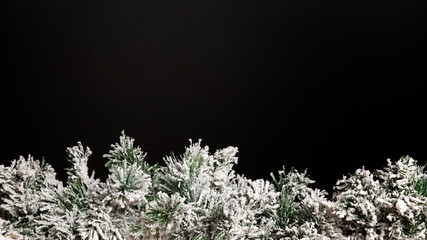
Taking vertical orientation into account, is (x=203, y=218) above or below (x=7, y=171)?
below

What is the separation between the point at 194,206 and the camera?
0.80 meters

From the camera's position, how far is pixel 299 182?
3.12ft

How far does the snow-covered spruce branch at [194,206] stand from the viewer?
0.73 meters

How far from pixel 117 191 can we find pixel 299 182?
41 cm

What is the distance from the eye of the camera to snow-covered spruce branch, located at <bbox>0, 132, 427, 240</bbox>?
0.73 metres

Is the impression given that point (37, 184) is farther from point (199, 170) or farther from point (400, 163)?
point (400, 163)

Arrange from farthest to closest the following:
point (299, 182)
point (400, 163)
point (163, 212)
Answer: point (299, 182) < point (400, 163) < point (163, 212)

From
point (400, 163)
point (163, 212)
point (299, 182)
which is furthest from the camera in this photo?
point (299, 182)

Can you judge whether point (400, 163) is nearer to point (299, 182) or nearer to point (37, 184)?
point (299, 182)

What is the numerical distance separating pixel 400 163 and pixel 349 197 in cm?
12

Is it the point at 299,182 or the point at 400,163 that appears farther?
the point at 299,182

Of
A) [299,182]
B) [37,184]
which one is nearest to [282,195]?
[299,182]

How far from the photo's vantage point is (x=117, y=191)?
734 millimetres

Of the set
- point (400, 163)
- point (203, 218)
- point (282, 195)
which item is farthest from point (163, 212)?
point (400, 163)
